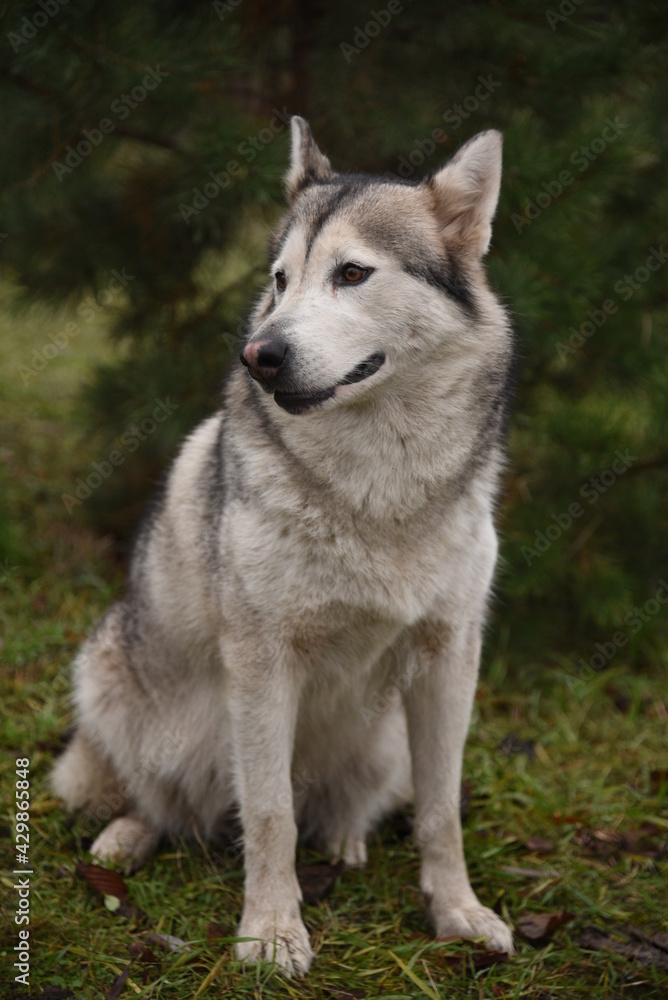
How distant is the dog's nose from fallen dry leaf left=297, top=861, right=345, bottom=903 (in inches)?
73.7

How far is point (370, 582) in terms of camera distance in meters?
2.75

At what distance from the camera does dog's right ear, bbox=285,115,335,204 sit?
10.2 feet

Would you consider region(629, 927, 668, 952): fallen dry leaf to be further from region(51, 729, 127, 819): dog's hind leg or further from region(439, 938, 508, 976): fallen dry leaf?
region(51, 729, 127, 819): dog's hind leg

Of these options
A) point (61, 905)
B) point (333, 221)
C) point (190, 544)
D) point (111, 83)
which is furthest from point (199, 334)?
point (61, 905)

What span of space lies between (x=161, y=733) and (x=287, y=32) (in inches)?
147

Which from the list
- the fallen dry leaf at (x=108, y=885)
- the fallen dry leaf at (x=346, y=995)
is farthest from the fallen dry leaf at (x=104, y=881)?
the fallen dry leaf at (x=346, y=995)

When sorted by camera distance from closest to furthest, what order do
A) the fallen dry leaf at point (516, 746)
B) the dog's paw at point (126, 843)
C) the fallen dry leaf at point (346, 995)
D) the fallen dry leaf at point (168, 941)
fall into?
the fallen dry leaf at point (346, 995), the fallen dry leaf at point (168, 941), the dog's paw at point (126, 843), the fallen dry leaf at point (516, 746)

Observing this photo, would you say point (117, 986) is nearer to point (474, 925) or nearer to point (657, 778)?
point (474, 925)

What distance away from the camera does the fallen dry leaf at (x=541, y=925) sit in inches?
122

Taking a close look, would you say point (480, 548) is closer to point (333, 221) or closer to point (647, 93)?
point (333, 221)

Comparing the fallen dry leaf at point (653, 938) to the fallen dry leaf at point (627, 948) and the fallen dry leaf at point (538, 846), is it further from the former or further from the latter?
the fallen dry leaf at point (538, 846)

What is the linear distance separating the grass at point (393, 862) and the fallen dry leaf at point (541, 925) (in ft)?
0.08

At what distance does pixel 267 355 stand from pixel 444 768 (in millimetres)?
1551

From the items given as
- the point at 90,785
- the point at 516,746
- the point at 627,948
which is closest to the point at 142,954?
the point at 90,785
